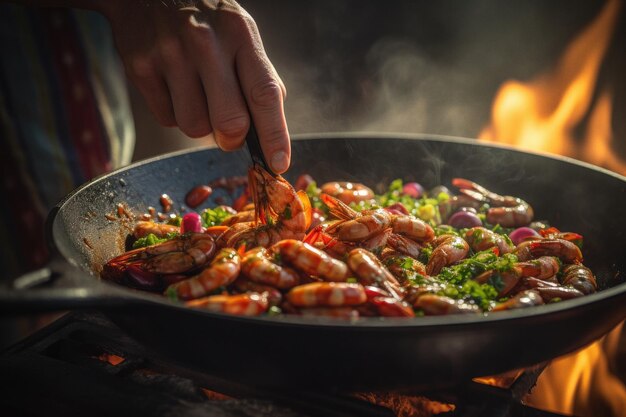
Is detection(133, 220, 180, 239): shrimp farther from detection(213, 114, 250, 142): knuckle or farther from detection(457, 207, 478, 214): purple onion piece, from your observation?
detection(457, 207, 478, 214): purple onion piece

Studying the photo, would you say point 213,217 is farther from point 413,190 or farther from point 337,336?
point 337,336

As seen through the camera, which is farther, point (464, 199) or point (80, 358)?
point (464, 199)

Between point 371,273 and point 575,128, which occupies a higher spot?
point 575,128

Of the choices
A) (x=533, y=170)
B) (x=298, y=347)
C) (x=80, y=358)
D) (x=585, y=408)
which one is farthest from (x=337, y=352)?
(x=585, y=408)

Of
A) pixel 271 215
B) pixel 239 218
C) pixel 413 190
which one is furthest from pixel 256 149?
pixel 413 190

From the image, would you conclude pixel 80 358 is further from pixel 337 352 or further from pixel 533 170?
pixel 533 170

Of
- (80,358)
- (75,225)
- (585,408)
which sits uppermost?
(75,225)
